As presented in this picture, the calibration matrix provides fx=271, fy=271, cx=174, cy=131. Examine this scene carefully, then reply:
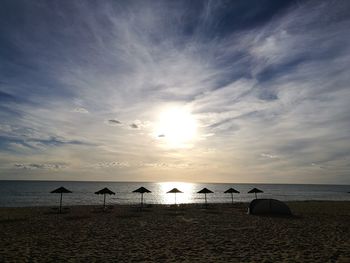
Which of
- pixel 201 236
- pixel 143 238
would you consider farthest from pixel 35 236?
pixel 201 236

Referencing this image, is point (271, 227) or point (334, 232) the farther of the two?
point (271, 227)

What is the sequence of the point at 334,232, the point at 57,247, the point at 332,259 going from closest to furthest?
Answer: the point at 332,259
the point at 57,247
the point at 334,232

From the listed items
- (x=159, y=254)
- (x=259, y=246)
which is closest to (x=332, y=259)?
(x=259, y=246)

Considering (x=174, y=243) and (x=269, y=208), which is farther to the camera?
(x=269, y=208)

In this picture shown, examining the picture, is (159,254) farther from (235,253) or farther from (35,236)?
(35,236)

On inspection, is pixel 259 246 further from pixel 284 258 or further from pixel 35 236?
pixel 35 236

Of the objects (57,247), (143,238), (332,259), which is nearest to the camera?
(332,259)

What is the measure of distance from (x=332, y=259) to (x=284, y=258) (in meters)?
1.52

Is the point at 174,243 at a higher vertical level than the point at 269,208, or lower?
lower

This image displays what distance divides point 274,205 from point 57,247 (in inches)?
700

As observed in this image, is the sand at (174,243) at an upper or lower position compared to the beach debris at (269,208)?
lower

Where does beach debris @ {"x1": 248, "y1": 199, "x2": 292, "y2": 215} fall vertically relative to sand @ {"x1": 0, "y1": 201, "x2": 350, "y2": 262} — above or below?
above

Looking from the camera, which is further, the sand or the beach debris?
the beach debris

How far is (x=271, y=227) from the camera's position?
1580 centimetres
